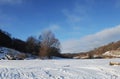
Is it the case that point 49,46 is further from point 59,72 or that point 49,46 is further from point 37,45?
point 59,72

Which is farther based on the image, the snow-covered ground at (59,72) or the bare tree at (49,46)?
the bare tree at (49,46)

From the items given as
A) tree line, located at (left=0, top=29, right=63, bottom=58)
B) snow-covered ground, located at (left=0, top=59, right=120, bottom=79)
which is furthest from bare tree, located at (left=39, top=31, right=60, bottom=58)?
snow-covered ground, located at (left=0, top=59, right=120, bottom=79)

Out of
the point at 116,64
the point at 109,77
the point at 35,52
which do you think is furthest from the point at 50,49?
the point at 109,77

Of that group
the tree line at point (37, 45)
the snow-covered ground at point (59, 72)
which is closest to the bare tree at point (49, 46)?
the tree line at point (37, 45)

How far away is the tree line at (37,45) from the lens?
92625mm

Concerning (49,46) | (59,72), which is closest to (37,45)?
(49,46)

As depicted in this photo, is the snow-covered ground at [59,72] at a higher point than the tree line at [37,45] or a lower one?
lower

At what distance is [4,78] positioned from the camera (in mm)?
18172

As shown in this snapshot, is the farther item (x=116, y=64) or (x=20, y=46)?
(x=20, y=46)

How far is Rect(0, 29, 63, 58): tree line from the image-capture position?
9262cm

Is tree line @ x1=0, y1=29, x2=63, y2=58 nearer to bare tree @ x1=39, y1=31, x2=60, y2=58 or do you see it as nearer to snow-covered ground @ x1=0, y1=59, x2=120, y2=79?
bare tree @ x1=39, y1=31, x2=60, y2=58

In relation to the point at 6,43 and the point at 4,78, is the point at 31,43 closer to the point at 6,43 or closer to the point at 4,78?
the point at 6,43

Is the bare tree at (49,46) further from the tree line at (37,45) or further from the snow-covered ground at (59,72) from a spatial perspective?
the snow-covered ground at (59,72)

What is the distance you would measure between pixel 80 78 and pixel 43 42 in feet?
254
